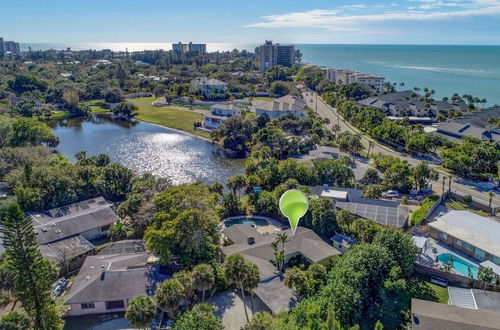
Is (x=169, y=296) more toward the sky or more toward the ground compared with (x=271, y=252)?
more toward the sky

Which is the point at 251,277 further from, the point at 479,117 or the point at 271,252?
the point at 479,117

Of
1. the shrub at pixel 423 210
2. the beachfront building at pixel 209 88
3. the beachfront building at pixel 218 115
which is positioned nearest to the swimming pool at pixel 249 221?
the shrub at pixel 423 210

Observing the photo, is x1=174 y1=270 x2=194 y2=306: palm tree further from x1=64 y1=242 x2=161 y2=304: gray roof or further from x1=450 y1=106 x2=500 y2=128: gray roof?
x1=450 y1=106 x2=500 y2=128: gray roof

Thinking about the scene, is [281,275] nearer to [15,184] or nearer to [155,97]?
[15,184]

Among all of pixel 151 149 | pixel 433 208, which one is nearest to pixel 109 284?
pixel 433 208

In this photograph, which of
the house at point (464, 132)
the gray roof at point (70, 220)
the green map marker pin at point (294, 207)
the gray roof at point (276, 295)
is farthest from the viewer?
the house at point (464, 132)

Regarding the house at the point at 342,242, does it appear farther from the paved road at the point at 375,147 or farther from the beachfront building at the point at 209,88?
the beachfront building at the point at 209,88
